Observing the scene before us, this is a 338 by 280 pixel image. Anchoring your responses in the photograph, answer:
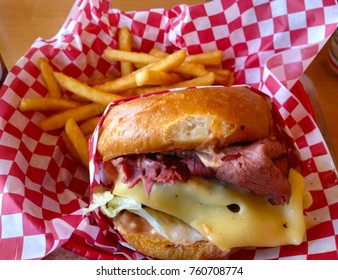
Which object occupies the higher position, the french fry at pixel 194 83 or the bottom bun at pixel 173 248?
the french fry at pixel 194 83

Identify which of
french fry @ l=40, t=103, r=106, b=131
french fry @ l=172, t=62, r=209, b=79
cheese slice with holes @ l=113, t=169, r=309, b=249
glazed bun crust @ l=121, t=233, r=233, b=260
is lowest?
glazed bun crust @ l=121, t=233, r=233, b=260

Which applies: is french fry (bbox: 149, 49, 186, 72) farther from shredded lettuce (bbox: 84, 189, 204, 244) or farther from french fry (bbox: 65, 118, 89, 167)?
shredded lettuce (bbox: 84, 189, 204, 244)

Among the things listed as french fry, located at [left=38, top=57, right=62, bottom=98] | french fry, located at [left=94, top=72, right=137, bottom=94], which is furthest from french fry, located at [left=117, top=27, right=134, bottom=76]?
french fry, located at [left=38, top=57, right=62, bottom=98]

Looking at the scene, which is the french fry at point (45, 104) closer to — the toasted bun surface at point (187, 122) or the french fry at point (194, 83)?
the french fry at point (194, 83)

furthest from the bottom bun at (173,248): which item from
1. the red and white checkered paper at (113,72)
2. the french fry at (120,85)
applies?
the french fry at (120,85)

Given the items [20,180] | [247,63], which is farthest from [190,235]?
[247,63]

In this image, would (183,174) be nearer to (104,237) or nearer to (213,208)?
(213,208)

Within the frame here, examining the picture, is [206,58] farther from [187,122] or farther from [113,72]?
[187,122]

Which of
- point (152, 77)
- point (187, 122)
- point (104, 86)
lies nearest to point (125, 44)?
point (104, 86)
